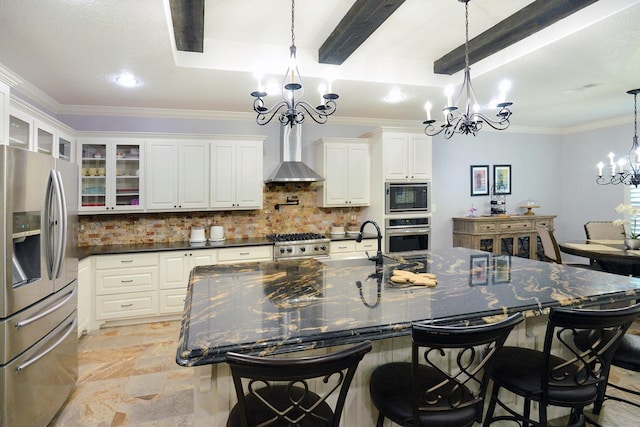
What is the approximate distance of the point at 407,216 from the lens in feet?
16.0

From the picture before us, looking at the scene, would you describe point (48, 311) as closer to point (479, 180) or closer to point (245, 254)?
point (245, 254)

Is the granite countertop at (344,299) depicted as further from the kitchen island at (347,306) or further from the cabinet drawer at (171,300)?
the cabinet drawer at (171,300)

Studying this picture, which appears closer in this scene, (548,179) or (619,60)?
(619,60)

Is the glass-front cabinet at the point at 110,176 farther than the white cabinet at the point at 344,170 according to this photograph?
No

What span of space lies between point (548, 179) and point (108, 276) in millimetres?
7013

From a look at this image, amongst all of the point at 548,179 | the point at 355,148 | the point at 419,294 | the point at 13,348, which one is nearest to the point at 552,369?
the point at 419,294

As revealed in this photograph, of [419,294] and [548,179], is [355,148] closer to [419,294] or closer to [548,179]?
[419,294]

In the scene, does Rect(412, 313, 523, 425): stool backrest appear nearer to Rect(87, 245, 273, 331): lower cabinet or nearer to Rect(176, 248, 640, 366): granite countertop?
Rect(176, 248, 640, 366): granite countertop

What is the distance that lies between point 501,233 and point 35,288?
5.54m

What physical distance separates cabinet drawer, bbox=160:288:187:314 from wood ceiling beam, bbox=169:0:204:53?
8.61ft

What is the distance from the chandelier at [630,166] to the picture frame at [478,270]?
284 centimetres

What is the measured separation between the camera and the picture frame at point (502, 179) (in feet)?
19.6

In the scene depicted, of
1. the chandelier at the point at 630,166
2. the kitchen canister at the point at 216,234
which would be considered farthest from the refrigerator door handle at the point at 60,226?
the chandelier at the point at 630,166

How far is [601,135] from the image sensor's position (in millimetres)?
5750
